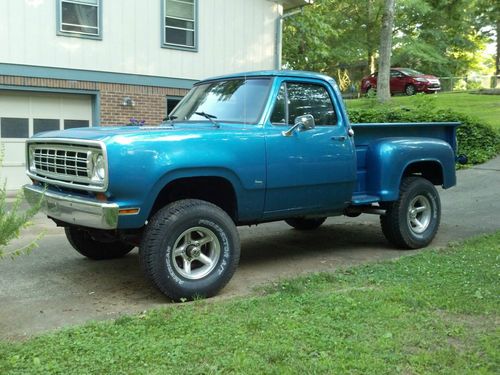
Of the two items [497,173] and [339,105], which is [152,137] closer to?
[339,105]

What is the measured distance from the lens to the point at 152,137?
4652 millimetres

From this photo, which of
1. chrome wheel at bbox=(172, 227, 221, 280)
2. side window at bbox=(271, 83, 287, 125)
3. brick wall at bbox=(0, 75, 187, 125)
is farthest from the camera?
brick wall at bbox=(0, 75, 187, 125)

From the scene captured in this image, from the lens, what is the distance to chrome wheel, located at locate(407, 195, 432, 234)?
277 inches

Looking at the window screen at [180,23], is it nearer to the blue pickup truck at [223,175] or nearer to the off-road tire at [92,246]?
the blue pickup truck at [223,175]

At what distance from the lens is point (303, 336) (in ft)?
12.7

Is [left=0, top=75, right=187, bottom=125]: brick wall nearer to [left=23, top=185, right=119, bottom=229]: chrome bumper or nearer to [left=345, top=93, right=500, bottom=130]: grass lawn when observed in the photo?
[left=23, top=185, right=119, bottom=229]: chrome bumper

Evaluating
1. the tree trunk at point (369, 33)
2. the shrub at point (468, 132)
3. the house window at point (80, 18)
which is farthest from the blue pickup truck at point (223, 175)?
the tree trunk at point (369, 33)

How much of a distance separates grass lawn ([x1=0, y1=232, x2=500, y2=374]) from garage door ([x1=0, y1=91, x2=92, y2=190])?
858 cm

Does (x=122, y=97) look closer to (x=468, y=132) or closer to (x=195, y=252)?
(x=468, y=132)

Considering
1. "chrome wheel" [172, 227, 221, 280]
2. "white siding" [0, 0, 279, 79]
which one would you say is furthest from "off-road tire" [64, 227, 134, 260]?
"white siding" [0, 0, 279, 79]

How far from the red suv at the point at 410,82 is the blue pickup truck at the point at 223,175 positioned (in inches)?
796

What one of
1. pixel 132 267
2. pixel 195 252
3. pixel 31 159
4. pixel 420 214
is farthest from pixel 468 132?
pixel 31 159

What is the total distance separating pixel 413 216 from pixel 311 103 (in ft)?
6.75

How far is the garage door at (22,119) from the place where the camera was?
11.8m
